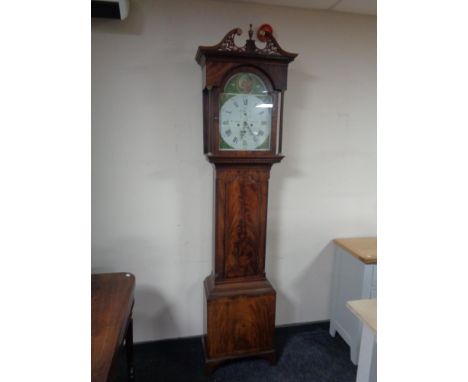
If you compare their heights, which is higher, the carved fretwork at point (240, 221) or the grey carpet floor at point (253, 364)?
the carved fretwork at point (240, 221)

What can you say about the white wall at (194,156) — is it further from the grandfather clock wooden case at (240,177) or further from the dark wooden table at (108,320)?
the dark wooden table at (108,320)

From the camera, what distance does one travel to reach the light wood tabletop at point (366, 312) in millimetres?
1172

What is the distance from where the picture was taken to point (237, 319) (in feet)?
5.81

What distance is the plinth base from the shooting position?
1.74 meters

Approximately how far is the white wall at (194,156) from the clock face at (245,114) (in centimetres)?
26

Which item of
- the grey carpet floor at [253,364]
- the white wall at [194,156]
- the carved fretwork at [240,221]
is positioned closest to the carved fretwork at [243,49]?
the white wall at [194,156]

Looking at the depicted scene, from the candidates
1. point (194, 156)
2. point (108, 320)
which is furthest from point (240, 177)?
point (108, 320)

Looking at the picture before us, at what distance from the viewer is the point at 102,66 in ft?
5.52

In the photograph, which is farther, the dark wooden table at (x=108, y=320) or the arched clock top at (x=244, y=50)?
the arched clock top at (x=244, y=50)

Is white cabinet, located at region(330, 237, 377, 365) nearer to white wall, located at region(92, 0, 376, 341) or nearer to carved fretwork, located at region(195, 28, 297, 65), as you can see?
white wall, located at region(92, 0, 376, 341)

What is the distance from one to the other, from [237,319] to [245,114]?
116 cm

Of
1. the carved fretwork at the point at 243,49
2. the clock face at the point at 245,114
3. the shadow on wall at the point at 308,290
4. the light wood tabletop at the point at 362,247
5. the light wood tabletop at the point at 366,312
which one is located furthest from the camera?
the shadow on wall at the point at 308,290
